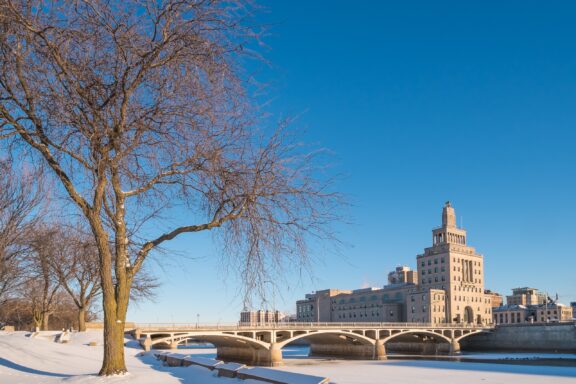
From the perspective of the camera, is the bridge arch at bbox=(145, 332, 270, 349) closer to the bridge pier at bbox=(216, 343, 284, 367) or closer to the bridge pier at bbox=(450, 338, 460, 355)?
the bridge pier at bbox=(216, 343, 284, 367)

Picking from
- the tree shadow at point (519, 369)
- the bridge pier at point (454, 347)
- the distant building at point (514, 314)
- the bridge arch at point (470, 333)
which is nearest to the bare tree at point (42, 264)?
the tree shadow at point (519, 369)

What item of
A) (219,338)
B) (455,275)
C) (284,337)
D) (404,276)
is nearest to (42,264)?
(219,338)

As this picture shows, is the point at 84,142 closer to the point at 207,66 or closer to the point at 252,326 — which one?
the point at 207,66

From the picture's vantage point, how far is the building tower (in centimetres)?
13388

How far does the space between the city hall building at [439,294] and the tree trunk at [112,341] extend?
123505mm

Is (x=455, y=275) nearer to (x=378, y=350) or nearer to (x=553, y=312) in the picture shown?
(x=553, y=312)

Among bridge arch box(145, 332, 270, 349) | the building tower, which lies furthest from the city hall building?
bridge arch box(145, 332, 270, 349)

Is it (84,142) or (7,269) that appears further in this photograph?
(7,269)

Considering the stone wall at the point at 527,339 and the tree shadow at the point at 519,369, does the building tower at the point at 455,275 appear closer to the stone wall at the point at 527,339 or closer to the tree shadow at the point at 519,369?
the stone wall at the point at 527,339

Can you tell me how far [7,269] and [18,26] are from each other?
27.7 m

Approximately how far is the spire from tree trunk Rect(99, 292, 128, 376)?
14396 centimetres

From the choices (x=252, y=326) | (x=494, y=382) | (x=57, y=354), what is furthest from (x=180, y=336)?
(x=57, y=354)

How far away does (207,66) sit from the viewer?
33.0 ft

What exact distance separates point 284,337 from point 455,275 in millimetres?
70376
